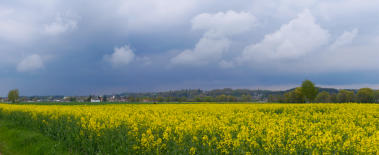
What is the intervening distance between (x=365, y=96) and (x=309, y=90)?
21.1 metres

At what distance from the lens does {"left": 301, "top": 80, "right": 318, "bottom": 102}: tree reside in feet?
274

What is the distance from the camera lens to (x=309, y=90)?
8362 cm

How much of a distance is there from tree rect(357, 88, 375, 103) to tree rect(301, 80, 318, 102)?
1672cm

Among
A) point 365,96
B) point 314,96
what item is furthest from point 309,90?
point 365,96

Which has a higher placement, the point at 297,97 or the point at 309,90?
the point at 309,90

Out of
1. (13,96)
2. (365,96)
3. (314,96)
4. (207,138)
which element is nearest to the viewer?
(207,138)

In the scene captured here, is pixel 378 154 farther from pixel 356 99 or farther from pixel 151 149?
pixel 356 99

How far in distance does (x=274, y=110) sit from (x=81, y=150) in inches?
752

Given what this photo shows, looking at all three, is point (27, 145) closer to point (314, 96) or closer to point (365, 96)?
point (314, 96)

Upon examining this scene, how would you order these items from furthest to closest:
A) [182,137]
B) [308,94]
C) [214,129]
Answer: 1. [308,94]
2. [214,129]
3. [182,137]

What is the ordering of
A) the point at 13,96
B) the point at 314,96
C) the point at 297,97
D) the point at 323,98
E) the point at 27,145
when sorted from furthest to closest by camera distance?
the point at 13,96 < the point at 323,98 < the point at 297,97 < the point at 314,96 < the point at 27,145

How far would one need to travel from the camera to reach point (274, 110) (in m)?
24.7

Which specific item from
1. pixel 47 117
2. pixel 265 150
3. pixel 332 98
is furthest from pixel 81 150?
pixel 332 98

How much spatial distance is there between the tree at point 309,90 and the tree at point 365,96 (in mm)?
16718
